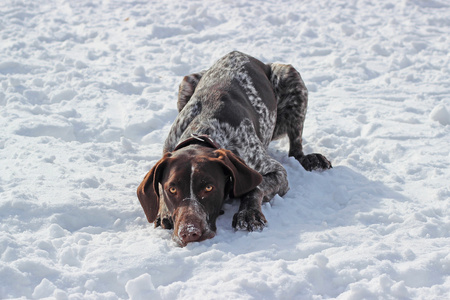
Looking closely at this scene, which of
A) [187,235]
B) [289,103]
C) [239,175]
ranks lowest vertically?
[289,103]

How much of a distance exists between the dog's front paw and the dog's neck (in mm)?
577

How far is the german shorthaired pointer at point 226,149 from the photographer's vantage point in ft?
12.3

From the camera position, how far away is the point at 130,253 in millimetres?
3438

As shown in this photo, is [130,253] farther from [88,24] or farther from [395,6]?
[395,6]

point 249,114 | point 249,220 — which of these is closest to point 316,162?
point 249,114

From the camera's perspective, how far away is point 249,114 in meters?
5.07

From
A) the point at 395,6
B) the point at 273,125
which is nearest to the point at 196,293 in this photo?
the point at 273,125

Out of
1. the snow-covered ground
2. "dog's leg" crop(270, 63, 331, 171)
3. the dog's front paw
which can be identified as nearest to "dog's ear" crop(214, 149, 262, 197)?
the dog's front paw

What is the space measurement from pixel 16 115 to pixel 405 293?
4.59m

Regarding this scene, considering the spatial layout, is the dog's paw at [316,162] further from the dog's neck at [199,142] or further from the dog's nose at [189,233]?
the dog's nose at [189,233]

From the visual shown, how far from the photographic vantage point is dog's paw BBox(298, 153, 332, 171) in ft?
16.8

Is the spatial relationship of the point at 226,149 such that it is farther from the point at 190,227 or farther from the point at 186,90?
the point at 186,90

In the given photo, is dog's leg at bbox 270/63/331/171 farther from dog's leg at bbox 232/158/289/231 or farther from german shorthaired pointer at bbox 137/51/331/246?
dog's leg at bbox 232/158/289/231

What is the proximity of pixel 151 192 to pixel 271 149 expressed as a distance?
2181 millimetres
